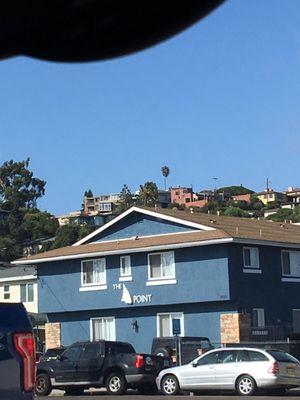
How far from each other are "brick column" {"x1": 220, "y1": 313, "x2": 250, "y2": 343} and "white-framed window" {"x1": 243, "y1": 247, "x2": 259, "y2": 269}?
2.69 m

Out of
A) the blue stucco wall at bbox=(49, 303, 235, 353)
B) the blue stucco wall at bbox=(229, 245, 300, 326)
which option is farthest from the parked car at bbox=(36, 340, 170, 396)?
the blue stucco wall at bbox=(229, 245, 300, 326)

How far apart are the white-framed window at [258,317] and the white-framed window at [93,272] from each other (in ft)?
25.0

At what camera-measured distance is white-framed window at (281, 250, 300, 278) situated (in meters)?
40.8

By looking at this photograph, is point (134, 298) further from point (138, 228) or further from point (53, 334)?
point (53, 334)

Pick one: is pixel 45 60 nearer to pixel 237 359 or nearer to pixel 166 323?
pixel 237 359

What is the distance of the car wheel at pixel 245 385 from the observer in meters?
23.8

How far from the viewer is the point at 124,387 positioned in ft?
83.3

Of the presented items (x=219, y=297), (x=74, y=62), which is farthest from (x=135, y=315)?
(x=74, y=62)

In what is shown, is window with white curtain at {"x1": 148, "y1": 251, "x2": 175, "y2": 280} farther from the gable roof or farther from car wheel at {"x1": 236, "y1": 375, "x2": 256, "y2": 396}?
car wheel at {"x1": 236, "y1": 375, "x2": 256, "y2": 396}

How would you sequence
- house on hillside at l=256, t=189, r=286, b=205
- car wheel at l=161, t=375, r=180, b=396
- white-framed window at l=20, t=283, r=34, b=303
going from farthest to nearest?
house on hillside at l=256, t=189, r=286, b=205
white-framed window at l=20, t=283, r=34, b=303
car wheel at l=161, t=375, r=180, b=396

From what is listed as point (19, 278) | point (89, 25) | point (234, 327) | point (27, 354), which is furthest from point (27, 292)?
point (89, 25)

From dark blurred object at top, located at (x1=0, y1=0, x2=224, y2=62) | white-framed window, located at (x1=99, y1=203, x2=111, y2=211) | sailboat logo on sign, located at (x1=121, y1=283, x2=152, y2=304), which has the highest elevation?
white-framed window, located at (x1=99, y1=203, x2=111, y2=211)

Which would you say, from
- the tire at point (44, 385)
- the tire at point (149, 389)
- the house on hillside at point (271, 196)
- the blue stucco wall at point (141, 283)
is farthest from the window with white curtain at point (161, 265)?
the house on hillside at point (271, 196)

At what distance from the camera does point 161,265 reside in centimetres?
3922
